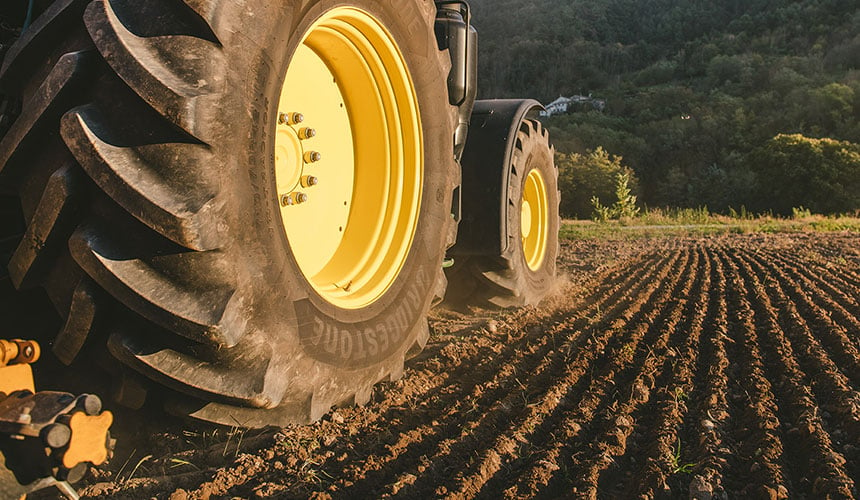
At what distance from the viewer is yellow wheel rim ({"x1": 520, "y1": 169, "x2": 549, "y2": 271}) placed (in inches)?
195

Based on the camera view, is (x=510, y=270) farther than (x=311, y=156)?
Yes

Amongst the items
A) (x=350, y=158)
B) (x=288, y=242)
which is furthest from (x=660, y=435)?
(x=350, y=158)

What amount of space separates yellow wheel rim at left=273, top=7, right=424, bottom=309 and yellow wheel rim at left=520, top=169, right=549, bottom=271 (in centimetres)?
245

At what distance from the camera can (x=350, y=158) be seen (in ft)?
8.65

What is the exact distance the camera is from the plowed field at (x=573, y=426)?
185cm

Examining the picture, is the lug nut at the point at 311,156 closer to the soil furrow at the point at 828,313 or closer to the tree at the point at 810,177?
the soil furrow at the point at 828,313

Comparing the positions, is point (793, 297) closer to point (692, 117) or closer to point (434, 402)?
point (434, 402)

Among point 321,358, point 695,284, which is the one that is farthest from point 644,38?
point 321,358

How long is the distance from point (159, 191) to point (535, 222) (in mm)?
4021

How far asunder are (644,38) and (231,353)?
3100 inches

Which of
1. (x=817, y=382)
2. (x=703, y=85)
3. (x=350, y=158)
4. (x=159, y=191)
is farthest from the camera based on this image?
(x=703, y=85)

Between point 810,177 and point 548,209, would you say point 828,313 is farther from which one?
point 810,177

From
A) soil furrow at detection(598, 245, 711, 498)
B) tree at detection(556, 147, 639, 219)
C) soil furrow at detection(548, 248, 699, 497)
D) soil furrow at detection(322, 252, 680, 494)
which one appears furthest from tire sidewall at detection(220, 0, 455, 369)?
tree at detection(556, 147, 639, 219)

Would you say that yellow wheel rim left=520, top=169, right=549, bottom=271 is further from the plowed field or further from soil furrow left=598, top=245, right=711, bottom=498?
soil furrow left=598, top=245, right=711, bottom=498
